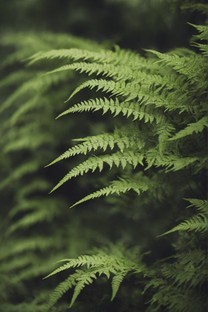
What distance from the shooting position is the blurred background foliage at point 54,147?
2.80 meters

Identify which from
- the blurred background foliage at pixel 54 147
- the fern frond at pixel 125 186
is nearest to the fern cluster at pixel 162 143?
the fern frond at pixel 125 186

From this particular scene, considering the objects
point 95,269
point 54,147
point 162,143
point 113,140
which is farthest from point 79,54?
point 54,147

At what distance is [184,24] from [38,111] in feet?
4.21

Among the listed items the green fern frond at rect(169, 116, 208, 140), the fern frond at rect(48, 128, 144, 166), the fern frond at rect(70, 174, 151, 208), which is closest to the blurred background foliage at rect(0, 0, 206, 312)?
the fern frond at rect(70, 174, 151, 208)

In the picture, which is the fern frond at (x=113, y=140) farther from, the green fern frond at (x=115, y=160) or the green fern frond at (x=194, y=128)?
the green fern frond at (x=194, y=128)

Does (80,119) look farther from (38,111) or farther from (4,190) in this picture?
(4,190)

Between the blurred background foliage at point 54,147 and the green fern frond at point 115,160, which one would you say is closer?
the green fern frond at point 115,160

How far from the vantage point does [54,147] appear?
10.4 ft

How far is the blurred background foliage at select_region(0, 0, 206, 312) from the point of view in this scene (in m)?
2.80

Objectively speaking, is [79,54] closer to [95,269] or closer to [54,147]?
[95,269]

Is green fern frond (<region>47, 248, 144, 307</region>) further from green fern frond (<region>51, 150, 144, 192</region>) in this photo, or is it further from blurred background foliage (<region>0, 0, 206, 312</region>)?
blurred background foliage (<region>0, 0, 206, 312</region>)

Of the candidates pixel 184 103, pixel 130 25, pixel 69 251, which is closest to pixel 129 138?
pixel 184 103

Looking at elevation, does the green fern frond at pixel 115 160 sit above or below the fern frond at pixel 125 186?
above

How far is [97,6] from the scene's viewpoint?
3354 mm
